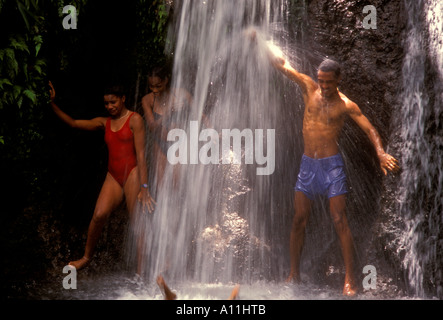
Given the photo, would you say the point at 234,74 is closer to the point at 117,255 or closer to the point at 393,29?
the point at 393,29

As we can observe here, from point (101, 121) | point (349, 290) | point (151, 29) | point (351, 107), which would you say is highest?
point (151, 29)

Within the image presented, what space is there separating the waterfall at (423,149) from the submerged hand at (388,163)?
38 cm

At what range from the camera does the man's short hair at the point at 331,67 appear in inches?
223

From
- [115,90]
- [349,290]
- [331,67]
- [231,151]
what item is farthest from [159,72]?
[349,290]

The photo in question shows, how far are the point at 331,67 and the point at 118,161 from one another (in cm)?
226

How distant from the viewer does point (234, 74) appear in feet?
21.4

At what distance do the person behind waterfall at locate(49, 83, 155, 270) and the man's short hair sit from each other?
71.9 inches

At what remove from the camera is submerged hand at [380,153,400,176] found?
5.52 meters

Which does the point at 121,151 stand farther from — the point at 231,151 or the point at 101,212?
the point at 231,151

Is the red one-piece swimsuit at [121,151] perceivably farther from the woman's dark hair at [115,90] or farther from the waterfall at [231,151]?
the waterfall at [231,151]

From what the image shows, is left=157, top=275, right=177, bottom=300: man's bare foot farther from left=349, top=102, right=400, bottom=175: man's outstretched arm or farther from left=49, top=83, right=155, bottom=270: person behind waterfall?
left=349, top=102, right=400, bottom=175: man's outstretched arm

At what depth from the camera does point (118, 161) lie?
607cm

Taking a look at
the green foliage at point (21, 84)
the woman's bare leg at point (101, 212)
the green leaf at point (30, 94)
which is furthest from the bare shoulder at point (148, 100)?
the green leaf at point (30, 94)

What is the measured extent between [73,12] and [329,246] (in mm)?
3547
